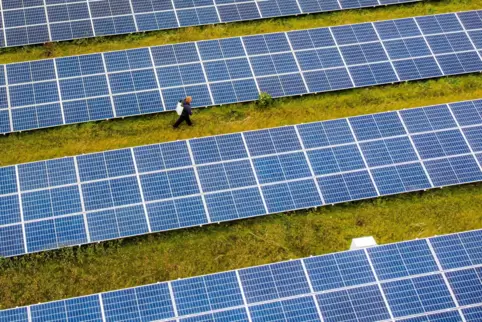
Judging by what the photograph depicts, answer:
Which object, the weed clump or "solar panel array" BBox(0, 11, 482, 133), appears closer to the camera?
"solar panel array" BBox(0, 11, 482, 133)

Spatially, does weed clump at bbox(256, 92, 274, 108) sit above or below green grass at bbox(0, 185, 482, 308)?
above

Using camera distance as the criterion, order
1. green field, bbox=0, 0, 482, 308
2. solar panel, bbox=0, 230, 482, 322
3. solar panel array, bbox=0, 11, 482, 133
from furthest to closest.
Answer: solar panel array, bbox=0, 11, 482, 133, green field, bbox=0, 0, 482, 308, solar panel, bbox=0, 230, 482, 322

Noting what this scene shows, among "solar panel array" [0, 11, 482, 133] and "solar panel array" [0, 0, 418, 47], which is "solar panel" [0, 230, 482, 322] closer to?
"solar panel array" [0, 11, 482, 133]

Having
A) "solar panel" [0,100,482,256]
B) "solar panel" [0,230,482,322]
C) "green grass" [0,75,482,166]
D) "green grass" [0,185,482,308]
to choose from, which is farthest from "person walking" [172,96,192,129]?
"solar panel" [0,230,482,322]

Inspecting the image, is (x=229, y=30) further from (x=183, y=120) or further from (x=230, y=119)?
(x=183, y=120)

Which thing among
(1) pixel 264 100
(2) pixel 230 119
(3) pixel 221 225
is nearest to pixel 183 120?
(2) pixel 230 119

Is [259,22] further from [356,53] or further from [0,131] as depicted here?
[0,131]
